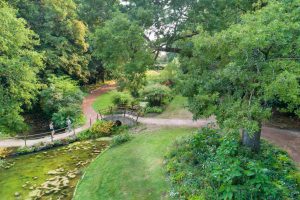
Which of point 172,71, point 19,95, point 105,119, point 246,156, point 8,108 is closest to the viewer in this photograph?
point 246,156

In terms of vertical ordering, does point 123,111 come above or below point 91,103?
above

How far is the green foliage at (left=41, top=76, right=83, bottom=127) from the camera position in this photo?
26.9 meters

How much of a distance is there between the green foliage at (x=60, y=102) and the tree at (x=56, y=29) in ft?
10.3

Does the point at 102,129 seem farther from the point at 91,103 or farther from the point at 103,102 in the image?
the point at 91,103

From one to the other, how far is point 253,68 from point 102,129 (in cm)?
1509

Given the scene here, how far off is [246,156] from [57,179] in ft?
33.7

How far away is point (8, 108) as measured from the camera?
16.4 m

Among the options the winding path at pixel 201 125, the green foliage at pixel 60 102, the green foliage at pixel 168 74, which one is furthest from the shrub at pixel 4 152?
the green foliage at pixel 168 74

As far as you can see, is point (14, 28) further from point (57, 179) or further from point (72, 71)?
point (72, 71)

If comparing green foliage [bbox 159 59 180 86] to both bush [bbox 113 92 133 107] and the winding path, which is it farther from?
the winding path

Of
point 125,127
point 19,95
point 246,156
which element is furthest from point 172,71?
point 246,156

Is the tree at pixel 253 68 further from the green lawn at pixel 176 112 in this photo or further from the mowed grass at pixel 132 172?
the green lawn at pixel 176 112

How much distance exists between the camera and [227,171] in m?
10.6

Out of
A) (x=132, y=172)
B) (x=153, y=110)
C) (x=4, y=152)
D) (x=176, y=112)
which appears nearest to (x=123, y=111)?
(x=153, y=110)
